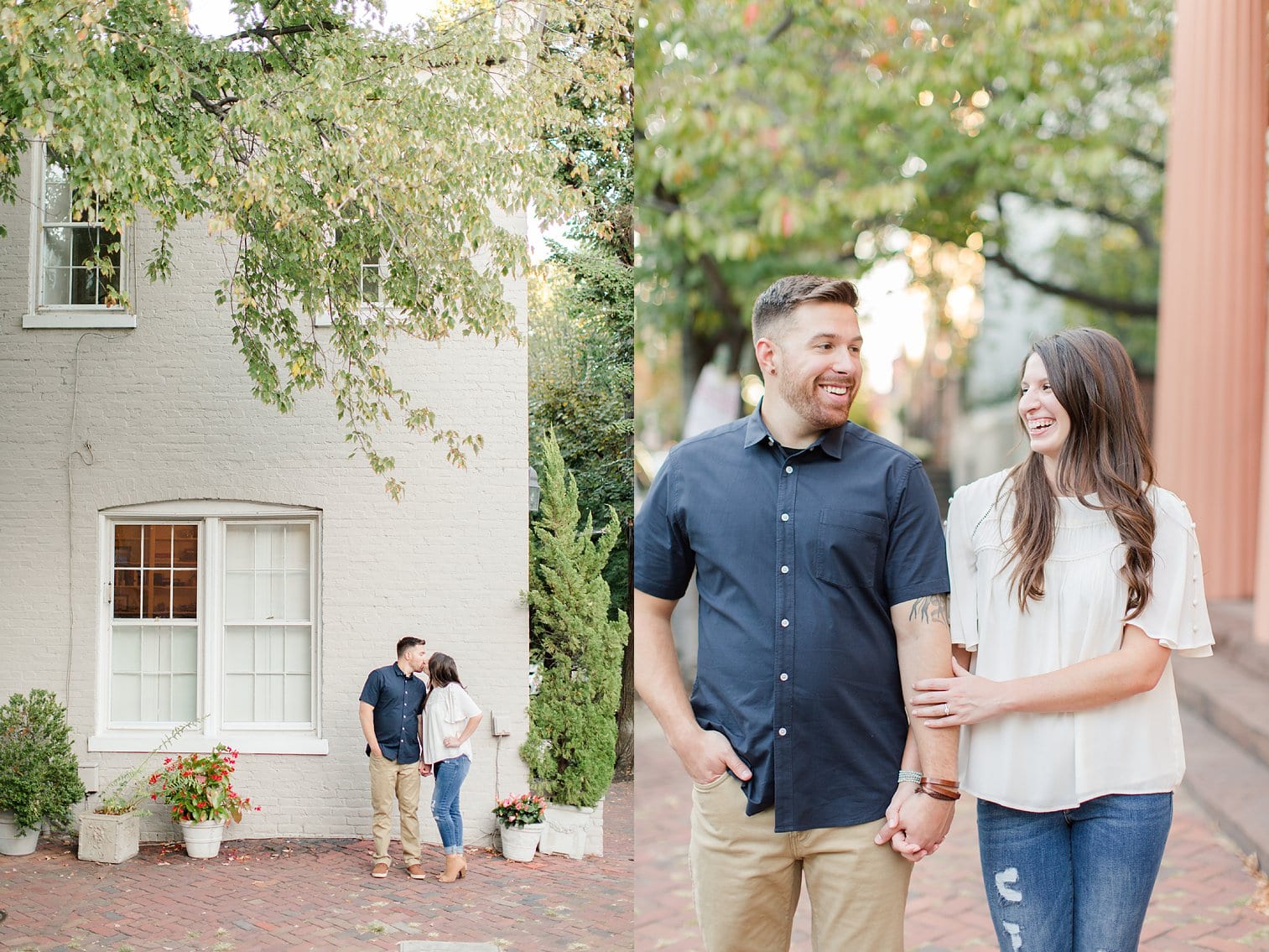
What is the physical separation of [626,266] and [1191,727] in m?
5.25

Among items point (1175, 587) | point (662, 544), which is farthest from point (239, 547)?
point (1175, 587)

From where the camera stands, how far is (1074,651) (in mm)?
2219

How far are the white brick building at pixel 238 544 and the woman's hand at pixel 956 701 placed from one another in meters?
1.09

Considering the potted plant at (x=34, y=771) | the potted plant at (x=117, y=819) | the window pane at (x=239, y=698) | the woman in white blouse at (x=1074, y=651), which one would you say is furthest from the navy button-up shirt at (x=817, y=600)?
the potted plant at (x=34, y=771)

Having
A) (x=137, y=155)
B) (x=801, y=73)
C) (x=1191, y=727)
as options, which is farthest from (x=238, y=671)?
(x=801, y=73)

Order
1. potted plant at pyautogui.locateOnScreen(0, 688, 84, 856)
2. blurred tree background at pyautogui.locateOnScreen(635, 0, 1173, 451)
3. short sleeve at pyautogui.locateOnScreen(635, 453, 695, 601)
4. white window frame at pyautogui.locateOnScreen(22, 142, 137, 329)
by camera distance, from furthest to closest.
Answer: blurred tree background at pyautogui.locateOnScreen(635, 0, 1173, 451) → potted plant at pyautogui.locateOnScreen(0, 688, 84, 856) → white window frame at pyautogui.locateOnScreen(22, 142, 137, 329) → short sleeve at pyautogui.locateOnScreen(635, 453, 695, 601)

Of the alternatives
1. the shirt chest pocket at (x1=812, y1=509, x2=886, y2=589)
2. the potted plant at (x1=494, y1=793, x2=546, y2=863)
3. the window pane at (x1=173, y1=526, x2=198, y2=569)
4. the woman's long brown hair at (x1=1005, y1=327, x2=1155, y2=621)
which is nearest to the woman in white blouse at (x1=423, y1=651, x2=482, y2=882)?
the potted plant at (x1=494, y1=793, x2=546, y2=863)

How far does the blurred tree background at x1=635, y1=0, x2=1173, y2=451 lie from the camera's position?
8.45m

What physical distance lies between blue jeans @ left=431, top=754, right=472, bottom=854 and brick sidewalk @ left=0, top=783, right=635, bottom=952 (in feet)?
0.20

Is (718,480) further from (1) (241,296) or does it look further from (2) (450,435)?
(1) (241,296)

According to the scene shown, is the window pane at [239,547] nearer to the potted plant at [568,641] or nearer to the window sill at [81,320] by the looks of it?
the window sill at [81,320]

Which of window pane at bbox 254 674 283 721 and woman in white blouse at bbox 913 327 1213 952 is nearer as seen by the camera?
woman in white blouse at bbox 913 327 1213 952

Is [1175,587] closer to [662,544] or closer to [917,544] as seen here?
[917,544]

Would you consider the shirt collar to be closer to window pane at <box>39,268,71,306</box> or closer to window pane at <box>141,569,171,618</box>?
window pane at <box>141,569,171,618</box>
